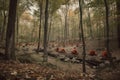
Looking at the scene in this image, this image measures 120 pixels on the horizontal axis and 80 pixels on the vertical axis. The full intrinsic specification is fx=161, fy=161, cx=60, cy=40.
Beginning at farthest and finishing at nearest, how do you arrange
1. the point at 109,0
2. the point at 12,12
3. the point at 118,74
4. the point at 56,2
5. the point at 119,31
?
the point at 119,31, the point at 56,2, the point at 109,0, the point at 12,12, the point at 118,74

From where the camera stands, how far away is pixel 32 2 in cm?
1938

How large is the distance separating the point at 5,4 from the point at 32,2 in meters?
3.28

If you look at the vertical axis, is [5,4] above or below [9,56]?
above

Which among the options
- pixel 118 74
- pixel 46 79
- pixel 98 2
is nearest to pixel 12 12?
pixel 46 79

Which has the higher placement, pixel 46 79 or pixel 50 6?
pixel 50 6

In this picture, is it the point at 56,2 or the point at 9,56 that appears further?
the point at 56,2

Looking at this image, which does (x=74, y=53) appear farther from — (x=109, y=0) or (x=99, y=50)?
(x=109, y=0)

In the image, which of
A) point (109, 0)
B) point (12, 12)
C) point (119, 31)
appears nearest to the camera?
point (12, 12)

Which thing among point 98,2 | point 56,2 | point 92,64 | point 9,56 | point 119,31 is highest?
point 56,2

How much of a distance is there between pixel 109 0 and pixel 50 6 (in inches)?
268

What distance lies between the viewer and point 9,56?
33.4ft

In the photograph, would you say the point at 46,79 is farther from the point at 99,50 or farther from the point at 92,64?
the point at 99,50

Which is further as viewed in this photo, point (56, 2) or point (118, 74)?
point (56, 2)

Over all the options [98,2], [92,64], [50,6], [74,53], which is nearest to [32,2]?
[50,6]
